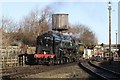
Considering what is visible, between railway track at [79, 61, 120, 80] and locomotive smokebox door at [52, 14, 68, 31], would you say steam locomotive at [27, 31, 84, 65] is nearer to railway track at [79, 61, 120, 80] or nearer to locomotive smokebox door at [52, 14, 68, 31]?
railway track at [79, 61, 120, 80]

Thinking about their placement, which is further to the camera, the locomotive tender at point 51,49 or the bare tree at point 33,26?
the bare tree at point 33,26

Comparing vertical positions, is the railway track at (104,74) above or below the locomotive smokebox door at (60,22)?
below

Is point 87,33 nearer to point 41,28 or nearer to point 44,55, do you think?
point 41,28

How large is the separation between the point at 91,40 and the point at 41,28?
142 feet

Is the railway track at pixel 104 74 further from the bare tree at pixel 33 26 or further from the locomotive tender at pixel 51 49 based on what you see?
the bare tree at pixel 33 26

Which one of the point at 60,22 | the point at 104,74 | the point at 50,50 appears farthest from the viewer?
the point at 60,22

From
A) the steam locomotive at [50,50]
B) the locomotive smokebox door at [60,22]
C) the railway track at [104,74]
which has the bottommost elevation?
the railway track at [104,74]

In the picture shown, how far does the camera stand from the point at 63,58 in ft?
115

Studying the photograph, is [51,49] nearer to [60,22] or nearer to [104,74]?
[104,74]

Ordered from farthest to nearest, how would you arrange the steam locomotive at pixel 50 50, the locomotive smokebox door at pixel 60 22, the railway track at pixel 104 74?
1. the locomotive smokebox door at pixel 60 22
2. the steam locomotive at pixel 50 50
3. the railway track at pixel 104 74

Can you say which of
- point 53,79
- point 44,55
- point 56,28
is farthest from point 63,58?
point 56,28

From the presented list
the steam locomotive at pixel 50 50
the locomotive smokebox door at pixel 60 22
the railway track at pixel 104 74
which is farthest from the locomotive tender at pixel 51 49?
the locomotive smokebox door at pixel 60 22

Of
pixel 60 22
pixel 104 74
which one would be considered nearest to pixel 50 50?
pixel 104 74

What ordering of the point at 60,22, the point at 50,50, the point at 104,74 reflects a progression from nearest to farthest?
the point at 104,74 → the point at 50,50 → the point at 60,22
